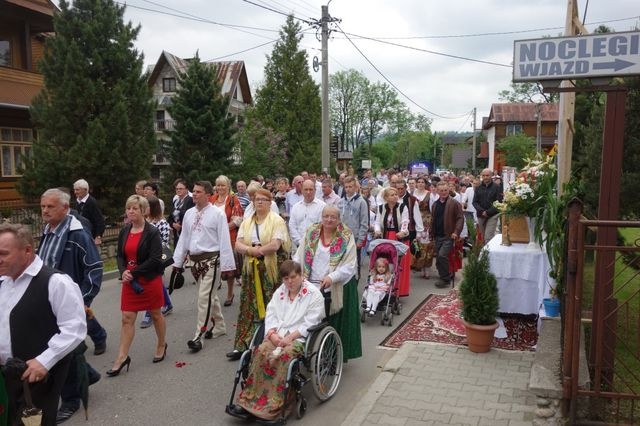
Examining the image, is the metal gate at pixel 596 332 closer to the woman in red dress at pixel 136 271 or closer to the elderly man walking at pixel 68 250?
the woman in red dress at pixel 136 271

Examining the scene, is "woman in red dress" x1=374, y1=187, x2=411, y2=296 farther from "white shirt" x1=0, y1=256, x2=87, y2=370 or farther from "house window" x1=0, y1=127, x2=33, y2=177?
"house window" x1=0, y1=127, x2=33, y2=177

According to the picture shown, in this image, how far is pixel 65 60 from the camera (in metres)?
12.8

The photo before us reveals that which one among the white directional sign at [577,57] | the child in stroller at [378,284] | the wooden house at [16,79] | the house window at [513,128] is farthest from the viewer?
the house window at [513,128]

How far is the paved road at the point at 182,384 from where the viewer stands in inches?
185

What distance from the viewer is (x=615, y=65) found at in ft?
14.5

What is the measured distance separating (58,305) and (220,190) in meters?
5.39

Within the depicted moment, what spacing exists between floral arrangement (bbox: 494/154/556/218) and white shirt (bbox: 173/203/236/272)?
3.71 meters

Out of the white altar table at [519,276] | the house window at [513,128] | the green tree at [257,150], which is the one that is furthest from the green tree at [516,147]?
the white altar table at [519,276]

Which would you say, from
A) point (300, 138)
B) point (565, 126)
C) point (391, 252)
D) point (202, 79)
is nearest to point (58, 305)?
point (391, 252)

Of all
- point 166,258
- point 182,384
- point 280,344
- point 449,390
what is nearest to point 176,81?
point 166,258

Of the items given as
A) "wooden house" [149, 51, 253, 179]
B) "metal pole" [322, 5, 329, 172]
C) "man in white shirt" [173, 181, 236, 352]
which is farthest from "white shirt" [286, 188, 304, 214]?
"wooden house" [149, 51, 253, 179]

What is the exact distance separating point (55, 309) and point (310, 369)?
2238mm

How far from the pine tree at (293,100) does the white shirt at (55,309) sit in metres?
31.8

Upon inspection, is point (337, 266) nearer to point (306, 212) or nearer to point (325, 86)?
point (306, 212)
